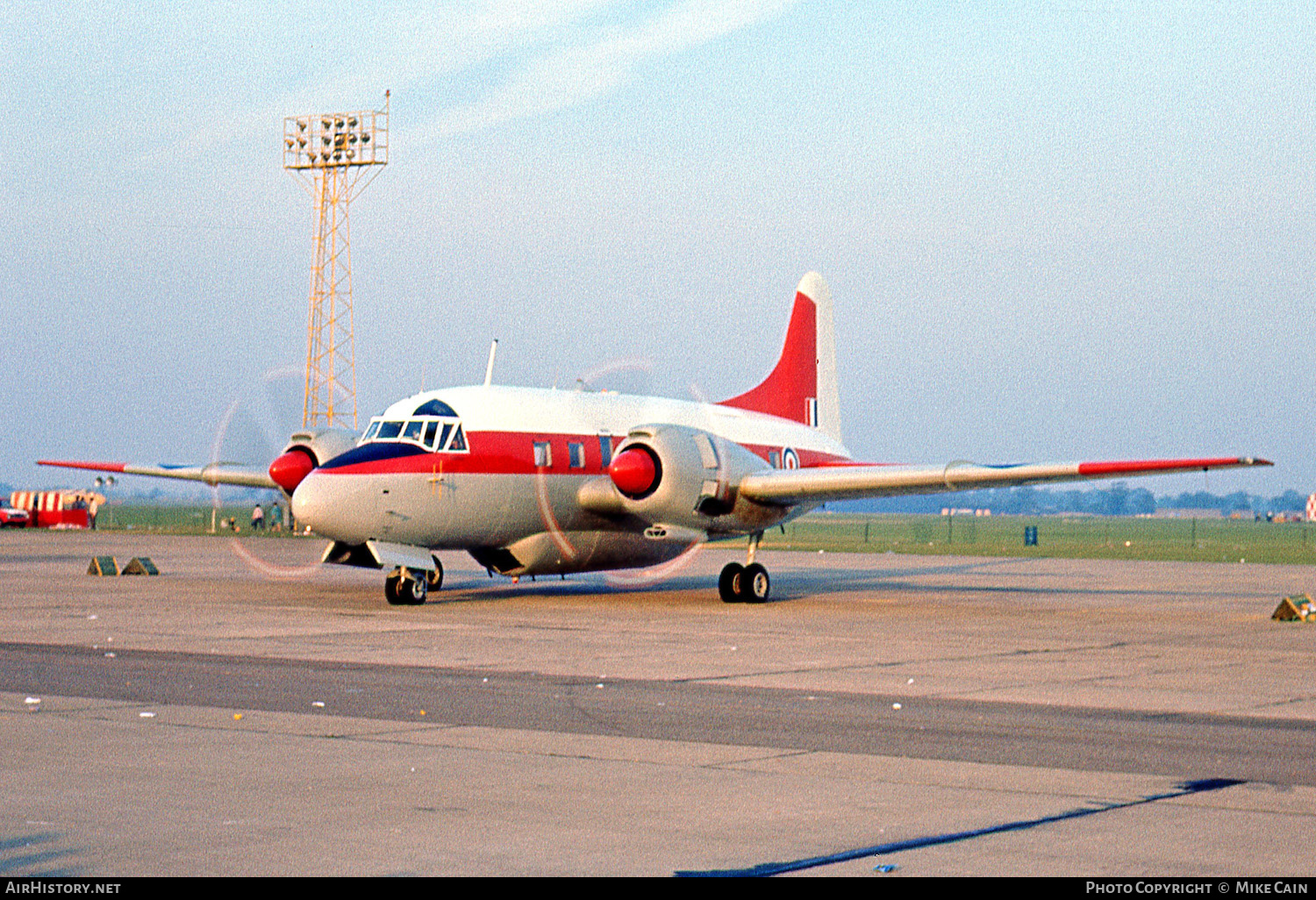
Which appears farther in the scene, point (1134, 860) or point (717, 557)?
point (717, 557)

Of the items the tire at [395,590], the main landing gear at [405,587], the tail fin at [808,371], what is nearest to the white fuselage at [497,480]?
the main landing gear at [405,587]

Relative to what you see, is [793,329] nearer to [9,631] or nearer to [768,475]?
[768,475]

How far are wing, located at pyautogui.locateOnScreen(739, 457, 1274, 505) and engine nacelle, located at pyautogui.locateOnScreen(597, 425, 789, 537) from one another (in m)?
0.43

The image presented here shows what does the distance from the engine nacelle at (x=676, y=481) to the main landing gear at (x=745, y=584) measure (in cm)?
89

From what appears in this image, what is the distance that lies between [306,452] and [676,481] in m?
7.47

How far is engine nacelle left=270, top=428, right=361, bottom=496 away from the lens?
28453 mm

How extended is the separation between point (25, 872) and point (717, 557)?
45487 mm

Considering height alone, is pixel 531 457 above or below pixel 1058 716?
above

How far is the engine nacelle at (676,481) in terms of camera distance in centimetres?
2700

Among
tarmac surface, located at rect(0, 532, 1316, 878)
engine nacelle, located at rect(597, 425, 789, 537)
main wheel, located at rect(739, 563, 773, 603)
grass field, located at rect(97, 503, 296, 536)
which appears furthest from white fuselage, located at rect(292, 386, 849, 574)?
grass field, located at rect(97, 503, 296, 536)

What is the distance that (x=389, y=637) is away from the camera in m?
20.1

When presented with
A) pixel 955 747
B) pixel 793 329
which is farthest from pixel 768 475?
pixel 955 747

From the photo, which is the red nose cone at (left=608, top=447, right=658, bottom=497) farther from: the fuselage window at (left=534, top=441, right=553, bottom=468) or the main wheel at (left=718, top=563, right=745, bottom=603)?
the main wheel at (left=718, top=563, right=745, bottom=603)

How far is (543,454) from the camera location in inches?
1077
